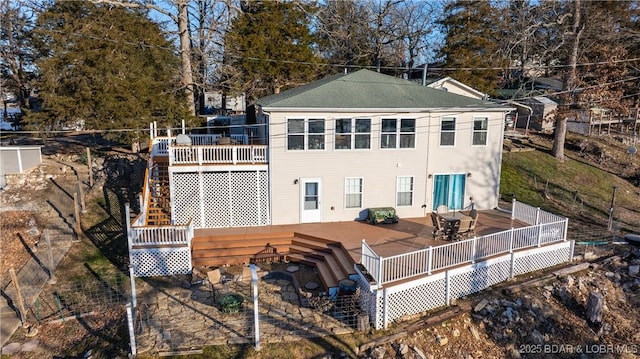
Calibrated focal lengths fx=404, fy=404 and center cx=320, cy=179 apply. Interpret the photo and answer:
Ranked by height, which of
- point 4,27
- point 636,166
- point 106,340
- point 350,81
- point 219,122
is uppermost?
point 4,27

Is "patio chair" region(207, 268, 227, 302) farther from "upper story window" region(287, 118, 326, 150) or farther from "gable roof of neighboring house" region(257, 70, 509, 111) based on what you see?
"gable roof of neighboring house" region(257, 70, 509, 111)

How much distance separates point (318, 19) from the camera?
2817 cm

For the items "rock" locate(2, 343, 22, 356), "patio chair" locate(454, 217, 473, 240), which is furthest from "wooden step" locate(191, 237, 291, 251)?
"patio chair" locate(454, 217, 473, 240)

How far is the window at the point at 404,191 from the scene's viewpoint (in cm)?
1505

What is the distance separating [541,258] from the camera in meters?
12.4

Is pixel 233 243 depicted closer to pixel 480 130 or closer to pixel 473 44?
pixel 480 130

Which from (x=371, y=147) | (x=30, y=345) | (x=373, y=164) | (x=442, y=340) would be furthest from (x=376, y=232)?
(x=30, y=345)

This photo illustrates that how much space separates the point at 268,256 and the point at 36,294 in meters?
6.34

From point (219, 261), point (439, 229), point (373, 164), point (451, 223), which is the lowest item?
point (219, 261)

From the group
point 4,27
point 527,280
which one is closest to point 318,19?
point 4,27

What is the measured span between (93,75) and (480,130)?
661 inches

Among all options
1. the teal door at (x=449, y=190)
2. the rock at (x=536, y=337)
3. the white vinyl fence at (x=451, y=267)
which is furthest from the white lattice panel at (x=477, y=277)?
the teal door at (x=449, y=190)

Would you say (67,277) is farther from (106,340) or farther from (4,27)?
(4,27)

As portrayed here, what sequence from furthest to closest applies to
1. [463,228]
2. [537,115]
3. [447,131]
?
[537,115] < [447,131] < [463,228]
